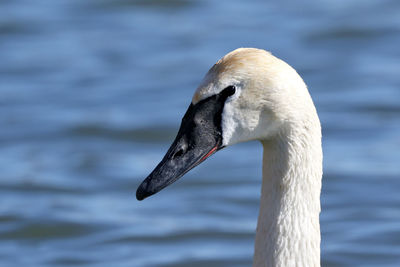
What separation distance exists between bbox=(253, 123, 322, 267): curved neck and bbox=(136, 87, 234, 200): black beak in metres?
0.27

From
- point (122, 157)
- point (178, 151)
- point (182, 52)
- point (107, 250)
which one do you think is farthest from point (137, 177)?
point (178, 151)

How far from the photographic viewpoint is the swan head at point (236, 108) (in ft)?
16.1

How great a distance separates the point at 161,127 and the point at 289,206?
5.13 metres

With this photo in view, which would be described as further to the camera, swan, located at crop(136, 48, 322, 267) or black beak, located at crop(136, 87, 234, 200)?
black beak, located at crop(136, 87, 234, 200)

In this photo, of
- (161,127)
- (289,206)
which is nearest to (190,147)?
(289,206)

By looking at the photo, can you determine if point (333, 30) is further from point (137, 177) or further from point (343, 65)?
point (137, 177)

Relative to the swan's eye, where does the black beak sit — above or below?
below

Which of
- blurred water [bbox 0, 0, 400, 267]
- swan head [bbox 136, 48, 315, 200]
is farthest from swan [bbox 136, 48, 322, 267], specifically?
blurred water [bbox 0, 0, 400, 267]

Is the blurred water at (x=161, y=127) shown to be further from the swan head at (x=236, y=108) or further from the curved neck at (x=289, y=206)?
the swan head at (x=236, y=108)

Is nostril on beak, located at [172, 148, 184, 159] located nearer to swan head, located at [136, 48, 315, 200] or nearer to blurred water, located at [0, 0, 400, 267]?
swan head, located at [136, 48, 315, 200]

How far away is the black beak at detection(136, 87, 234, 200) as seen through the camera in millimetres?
5062

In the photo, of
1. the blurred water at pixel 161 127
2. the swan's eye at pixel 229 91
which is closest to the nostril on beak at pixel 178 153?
the swan's eye at pixel 229 91

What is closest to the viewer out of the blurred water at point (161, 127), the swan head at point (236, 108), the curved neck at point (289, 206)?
the swan head at point (236, 108)

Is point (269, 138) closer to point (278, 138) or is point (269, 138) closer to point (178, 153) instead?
point (278, 138)
